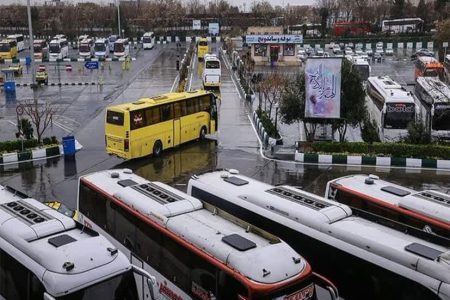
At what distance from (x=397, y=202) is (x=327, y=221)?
2.18 m

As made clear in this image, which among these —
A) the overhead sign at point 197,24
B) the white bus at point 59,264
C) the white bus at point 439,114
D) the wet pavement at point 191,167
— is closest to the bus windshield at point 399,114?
the white bus at point 439,114

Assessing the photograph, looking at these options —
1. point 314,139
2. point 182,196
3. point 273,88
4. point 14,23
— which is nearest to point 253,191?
point 182,196

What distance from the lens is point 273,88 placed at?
1030 inches

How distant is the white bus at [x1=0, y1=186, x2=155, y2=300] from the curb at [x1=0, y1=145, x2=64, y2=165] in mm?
11191

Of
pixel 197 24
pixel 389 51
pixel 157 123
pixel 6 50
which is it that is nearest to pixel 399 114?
pixel 157 123

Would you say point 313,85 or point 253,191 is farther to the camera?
point 313,85

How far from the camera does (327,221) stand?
31.2ft

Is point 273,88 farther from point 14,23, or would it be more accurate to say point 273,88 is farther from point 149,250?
point 14,23

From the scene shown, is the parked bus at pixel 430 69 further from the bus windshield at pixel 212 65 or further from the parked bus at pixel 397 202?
the parked bus at pixel 397 202

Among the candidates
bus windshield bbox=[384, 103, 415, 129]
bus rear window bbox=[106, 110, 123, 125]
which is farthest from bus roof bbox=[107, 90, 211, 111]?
bus windshield bbox=[384, 103, 415, 129]

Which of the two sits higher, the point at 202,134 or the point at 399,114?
the point at 399,114

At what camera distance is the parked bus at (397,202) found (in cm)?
1009

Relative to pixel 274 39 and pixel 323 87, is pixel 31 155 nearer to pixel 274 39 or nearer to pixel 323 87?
pixel 323 87

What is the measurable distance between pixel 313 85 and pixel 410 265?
1255 cm
